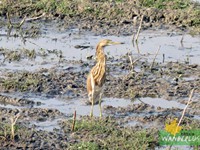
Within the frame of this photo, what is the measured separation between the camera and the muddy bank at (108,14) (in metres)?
15.7

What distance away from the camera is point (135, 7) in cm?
1634

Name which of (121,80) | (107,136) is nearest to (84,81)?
(121,80)

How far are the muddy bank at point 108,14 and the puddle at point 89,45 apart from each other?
0.50 metres

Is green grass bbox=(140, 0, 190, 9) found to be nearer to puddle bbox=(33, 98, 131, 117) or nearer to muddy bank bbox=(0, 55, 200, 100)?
muddy bank bbox=(0, 55, 200, 100)

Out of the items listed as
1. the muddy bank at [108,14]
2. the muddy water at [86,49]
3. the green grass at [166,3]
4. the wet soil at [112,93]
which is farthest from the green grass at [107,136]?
the green grass at [166,3]

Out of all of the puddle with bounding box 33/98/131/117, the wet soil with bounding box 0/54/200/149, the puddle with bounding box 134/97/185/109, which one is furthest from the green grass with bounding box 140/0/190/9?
the puddle with bounding box 33/98/131/117

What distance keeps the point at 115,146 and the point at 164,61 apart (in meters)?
4.58

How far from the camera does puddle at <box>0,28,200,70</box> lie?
42.9 ft

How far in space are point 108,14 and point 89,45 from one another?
2039 millimetres

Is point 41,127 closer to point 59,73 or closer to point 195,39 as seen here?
point 59,73

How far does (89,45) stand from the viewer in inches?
561

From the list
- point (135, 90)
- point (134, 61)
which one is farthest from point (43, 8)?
point (135, 90)

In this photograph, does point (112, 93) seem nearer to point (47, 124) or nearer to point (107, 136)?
point (47, 124)

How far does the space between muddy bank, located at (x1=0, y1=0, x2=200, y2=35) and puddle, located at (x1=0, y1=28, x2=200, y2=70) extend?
0.50 meters
